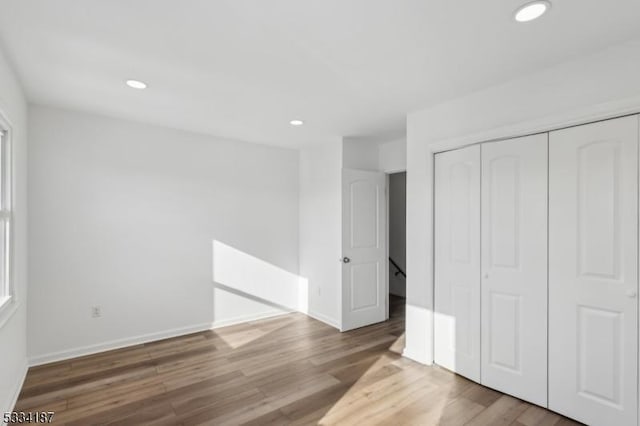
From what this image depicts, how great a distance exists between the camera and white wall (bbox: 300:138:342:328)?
4.30m

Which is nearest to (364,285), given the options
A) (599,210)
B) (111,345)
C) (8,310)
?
(599,210)

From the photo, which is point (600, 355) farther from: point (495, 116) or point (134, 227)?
point (134, 227)

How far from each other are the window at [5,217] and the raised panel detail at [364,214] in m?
3.29

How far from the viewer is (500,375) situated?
262 centimetres

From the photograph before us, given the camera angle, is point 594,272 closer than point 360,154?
Yes

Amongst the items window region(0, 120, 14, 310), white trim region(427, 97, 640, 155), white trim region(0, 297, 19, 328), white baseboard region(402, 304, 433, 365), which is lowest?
white baseboard region(402, 304, 433, 365)

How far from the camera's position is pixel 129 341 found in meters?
3.59

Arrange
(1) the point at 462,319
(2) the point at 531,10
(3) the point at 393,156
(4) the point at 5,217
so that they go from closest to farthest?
(2) the point at 531,10 → (4) the point at 5,217 → (1) the point at 462,319 → (3) the point at 393,156

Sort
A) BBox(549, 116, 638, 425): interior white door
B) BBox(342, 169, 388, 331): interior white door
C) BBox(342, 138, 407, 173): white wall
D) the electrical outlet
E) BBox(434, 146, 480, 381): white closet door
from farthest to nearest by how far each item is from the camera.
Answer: BBox(342, 138, 407, 173): white wall < BBox(342, 169, 388, 331): interior white door < the electrical outlet < BBox(434, 146, 480, 381): white closet door < BBox(549, 116, 638, 425): interior white door

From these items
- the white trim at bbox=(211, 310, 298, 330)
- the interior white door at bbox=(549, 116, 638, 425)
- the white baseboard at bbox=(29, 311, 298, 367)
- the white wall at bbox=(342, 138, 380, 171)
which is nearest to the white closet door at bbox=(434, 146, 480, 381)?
the interior white door at bbox=(549, 116, 638, 425)

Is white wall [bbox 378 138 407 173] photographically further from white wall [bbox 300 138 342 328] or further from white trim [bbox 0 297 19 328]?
white trim [bbox 0 297 19 328]

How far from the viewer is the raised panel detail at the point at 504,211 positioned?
256 centimetres

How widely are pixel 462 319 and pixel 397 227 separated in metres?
3.55

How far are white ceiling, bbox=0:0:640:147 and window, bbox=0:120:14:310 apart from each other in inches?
23.3
